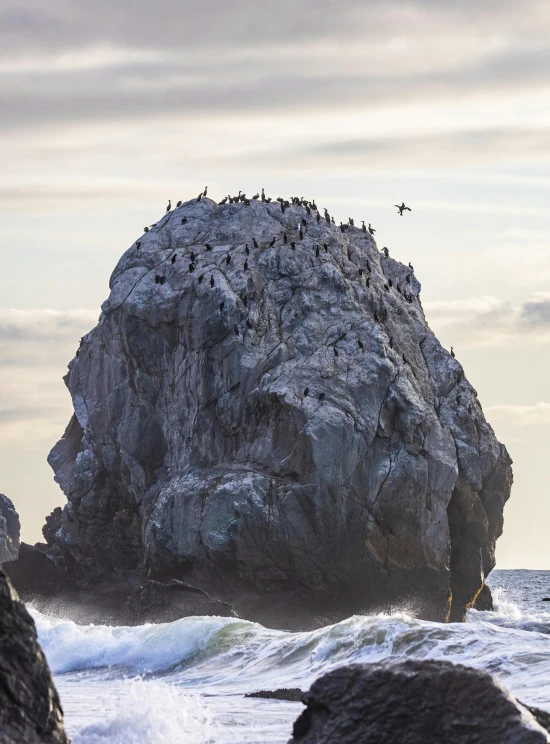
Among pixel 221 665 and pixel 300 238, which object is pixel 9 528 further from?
pixel 221 665

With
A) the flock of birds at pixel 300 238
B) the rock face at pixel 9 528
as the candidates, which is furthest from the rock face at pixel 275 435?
the rock face at pixel 9 528

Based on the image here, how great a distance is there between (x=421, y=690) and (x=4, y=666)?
4.31 m

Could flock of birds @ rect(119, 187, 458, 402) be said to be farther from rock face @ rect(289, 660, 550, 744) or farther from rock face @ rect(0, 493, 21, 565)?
rock face @ rect(0, 493, 21, 565)

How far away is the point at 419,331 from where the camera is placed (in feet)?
209

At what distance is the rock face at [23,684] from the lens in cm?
1130

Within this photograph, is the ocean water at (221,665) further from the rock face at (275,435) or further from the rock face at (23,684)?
the rock face at (275,435)

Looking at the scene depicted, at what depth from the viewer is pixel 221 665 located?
34094 mm

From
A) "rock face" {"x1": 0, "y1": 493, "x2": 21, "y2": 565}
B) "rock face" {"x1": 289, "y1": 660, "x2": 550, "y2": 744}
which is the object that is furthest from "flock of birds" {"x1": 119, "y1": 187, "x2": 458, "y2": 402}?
"rock face" {"x1": 0, "y1": 493, "x2": 21, "y2": 565}

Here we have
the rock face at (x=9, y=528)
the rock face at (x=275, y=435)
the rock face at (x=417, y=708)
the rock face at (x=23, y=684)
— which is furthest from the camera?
the rock face at (x=9, y=528)

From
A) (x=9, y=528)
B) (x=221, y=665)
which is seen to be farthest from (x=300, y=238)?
(x=9, y=528)

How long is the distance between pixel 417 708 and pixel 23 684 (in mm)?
4063

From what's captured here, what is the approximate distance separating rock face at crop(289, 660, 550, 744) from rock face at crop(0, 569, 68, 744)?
123 inches

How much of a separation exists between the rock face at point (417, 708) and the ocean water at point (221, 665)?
4.89m

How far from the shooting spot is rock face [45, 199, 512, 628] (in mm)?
53531
